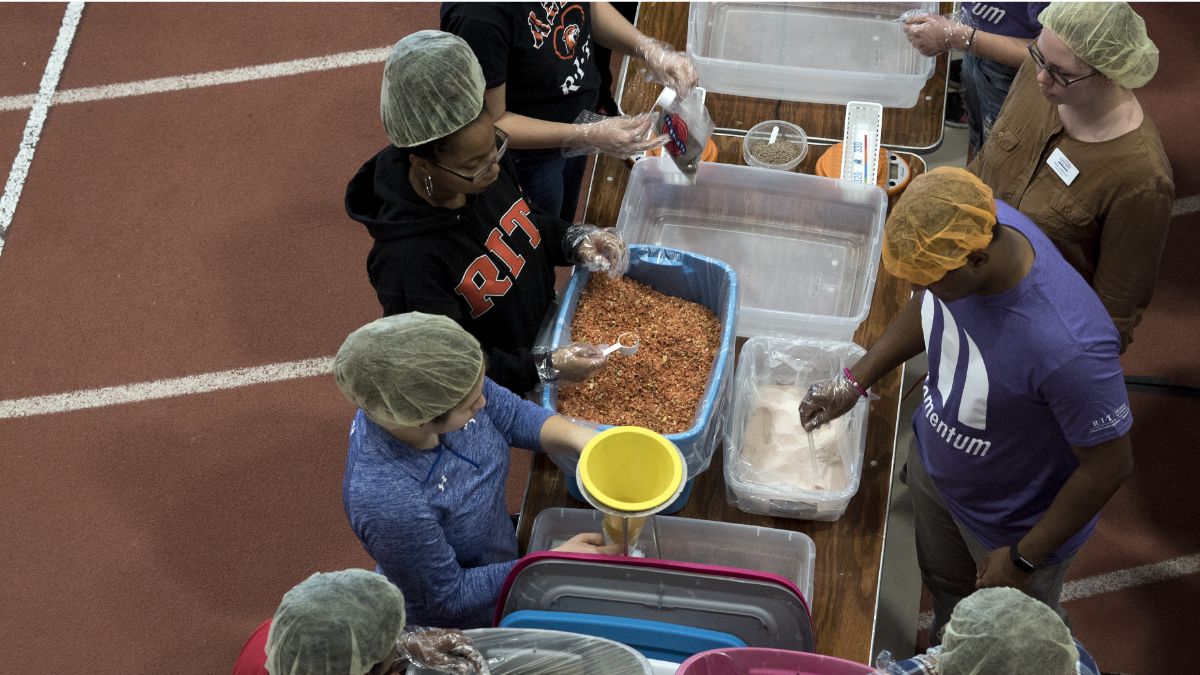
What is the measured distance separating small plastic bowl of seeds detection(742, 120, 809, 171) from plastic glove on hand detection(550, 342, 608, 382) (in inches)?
39.5

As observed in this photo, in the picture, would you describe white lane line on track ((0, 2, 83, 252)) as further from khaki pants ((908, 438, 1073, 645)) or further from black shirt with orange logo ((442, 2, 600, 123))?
khaki pants ((908, 438, 1073, 645))

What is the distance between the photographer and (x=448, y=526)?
Result: 2213 mm

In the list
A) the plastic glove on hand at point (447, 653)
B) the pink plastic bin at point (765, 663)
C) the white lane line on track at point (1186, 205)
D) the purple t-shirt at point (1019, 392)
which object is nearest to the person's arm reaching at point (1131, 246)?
the purple t-shirt at point (1019, 392)

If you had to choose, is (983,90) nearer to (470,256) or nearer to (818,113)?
(818,113)

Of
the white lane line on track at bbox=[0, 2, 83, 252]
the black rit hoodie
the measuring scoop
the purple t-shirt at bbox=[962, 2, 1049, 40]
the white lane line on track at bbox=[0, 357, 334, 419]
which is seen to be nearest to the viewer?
the black rit hoodie

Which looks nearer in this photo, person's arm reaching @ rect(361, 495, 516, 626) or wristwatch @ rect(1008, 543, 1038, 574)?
person's arm reaching @ rect(361, 495, 516, 626)

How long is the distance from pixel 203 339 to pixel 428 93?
2441 mm

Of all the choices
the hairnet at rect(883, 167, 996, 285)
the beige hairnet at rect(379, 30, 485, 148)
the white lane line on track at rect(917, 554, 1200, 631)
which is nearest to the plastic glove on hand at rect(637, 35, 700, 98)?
the beige hairnet at rect(379, 30, 485, 148)

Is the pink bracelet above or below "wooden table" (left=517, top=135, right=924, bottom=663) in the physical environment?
above

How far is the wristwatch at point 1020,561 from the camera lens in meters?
2.39

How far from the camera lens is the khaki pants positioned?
266 cm

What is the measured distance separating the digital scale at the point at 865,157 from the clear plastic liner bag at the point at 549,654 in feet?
5.79

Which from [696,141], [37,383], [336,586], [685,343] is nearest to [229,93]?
[37,383]

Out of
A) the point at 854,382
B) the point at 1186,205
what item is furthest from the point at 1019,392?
the point at 1186,205
